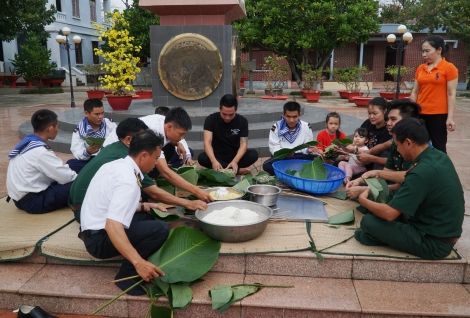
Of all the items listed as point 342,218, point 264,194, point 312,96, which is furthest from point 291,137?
point 312,96

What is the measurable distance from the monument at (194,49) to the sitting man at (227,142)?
3.06m

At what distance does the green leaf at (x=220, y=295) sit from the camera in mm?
2463

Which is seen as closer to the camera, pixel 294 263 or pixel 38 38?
pixel 294 263

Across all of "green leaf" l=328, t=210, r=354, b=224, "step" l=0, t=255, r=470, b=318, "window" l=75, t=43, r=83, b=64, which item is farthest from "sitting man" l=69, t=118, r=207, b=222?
"window" l=75, t=43, r=83, b=64

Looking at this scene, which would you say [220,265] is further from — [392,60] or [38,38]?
[392,60]

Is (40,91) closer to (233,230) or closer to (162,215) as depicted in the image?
(162,215)

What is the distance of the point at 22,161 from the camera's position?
3453 mm

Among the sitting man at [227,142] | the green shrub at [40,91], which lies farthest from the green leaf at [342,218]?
the green shrub at [40,91]

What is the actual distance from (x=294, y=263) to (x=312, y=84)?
15.7 meters

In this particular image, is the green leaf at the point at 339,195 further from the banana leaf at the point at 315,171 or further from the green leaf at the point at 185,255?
the green leaf at the point at 185,255

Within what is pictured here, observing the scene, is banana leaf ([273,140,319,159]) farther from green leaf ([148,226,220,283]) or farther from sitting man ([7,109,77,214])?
sitting man ([7,109,77,214])

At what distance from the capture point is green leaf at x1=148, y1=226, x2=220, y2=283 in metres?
2.56

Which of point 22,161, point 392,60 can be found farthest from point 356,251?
point 392,60

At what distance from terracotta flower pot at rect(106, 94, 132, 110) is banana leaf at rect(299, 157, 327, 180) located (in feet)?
17.0
